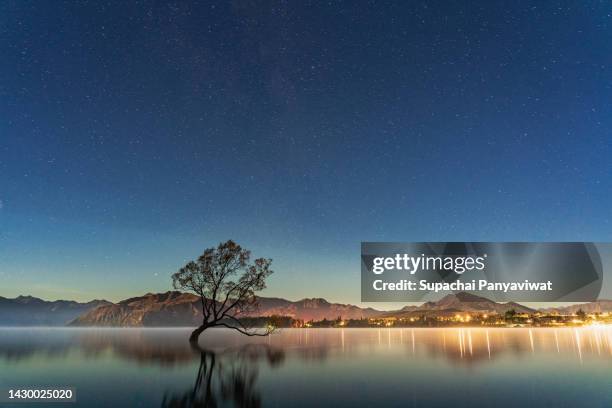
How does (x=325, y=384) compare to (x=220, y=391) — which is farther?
(x=325, y=384)

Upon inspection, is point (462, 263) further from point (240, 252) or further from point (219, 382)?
point (219, 382)

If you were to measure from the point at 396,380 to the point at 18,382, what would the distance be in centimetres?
2455

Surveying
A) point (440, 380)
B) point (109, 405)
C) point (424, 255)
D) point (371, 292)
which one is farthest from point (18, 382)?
point (424, 255)

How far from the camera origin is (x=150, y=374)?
29922mm

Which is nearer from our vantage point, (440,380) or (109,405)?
(109,405)

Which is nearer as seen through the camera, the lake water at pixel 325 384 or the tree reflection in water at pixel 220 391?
the tree reflection in water at pixel 220 391

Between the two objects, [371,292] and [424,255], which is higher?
[424,255]

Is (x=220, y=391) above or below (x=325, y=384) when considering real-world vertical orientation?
above

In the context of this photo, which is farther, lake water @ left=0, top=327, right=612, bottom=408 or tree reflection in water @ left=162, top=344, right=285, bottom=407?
lake water @ left=0, top=327, right=612, bottom=408

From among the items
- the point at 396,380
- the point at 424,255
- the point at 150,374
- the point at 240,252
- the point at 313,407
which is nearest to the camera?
the point at 313,407

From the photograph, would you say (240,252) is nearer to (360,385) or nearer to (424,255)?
(424,255)

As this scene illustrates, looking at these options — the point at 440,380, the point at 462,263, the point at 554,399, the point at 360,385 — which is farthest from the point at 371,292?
the point at 554,399

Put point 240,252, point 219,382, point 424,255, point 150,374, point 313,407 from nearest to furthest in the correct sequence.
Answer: point 313,407
point 219,382
point 150,374
point 424,255
point 240,252

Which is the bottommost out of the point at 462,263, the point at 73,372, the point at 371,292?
the point at 73,372
